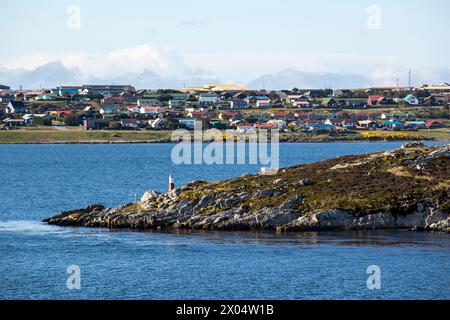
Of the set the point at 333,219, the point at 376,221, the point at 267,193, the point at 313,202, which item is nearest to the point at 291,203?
the point at 313,202

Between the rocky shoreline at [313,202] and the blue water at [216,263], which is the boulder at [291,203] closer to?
the rocky shoreline at [313,202]

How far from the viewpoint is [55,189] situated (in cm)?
11644

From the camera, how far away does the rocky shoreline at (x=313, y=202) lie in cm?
7419

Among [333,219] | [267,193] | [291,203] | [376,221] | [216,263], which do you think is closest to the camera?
[216,263]

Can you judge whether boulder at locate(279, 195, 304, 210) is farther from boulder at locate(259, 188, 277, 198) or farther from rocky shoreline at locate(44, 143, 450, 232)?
boulder at locate(259, 188, 277, 198)

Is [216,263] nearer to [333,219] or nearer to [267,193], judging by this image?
[333,219]

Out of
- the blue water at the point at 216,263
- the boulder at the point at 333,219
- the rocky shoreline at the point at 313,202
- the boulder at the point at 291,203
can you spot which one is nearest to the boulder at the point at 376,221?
the rocky shoreline at the point at 313,202

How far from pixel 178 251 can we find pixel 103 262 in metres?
5.25

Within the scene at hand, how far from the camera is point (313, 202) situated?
3000 inches

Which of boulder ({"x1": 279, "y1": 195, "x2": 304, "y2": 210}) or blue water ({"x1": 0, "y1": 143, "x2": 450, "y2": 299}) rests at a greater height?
boulder ({"x1": 279, "y1": 195, "x2": 304, "y2": 210})

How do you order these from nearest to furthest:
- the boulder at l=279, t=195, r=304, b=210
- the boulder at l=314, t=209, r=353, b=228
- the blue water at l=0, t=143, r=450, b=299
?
1. the blue water at l=0, t=143, r=450, b=299
2. the boulder at l=314, t=209, r=353, b=228
3. the boulder at l=279, t=195, r=304, b=210

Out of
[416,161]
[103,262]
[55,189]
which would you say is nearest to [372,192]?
[416,161]

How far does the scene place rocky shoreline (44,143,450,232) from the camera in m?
74.2

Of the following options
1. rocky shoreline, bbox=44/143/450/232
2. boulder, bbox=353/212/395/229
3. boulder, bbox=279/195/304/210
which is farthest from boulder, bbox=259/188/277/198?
boulder, bbox=353/212/395/229
